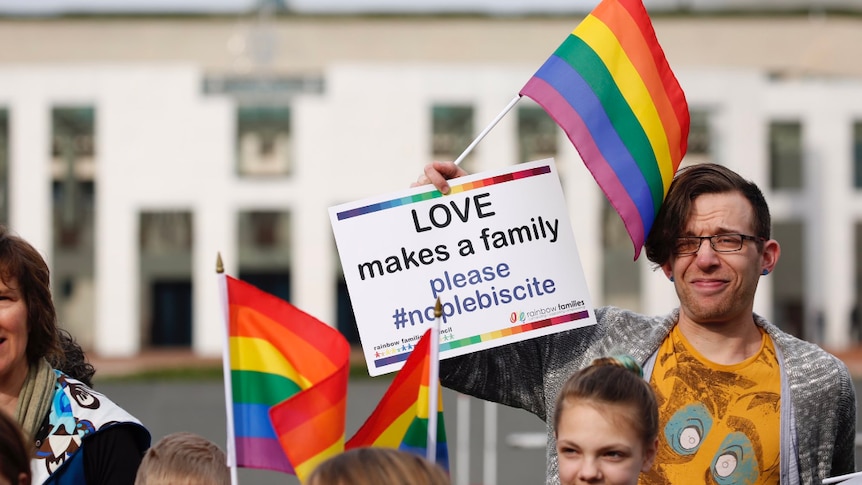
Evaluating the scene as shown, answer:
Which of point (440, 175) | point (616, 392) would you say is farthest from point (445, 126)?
point (616, 392)

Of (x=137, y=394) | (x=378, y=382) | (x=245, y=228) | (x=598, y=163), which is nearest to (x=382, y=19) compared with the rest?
(x=245, y=228)

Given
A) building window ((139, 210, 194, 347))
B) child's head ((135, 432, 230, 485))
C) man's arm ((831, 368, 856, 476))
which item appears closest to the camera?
child's head ((135, 432, 230, 485))

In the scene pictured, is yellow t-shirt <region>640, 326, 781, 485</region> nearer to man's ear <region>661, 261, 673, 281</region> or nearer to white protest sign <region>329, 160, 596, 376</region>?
man's ear <region>661, 261, 673, 281</region>

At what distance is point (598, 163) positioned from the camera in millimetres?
3816

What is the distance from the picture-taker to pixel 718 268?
3.33 meters

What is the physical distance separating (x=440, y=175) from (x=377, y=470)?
150 cm

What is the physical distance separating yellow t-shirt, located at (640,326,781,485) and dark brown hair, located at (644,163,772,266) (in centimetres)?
31

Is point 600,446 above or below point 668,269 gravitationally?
below

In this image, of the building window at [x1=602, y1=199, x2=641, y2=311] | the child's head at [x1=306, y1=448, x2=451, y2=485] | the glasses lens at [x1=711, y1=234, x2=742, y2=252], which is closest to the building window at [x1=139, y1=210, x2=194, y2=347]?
the building window at [x1=602, y1=199, x2=641, y2=311]

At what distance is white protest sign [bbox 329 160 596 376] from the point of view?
A: 363cm

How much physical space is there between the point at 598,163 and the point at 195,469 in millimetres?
1490

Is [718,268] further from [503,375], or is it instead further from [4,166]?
[4,166]

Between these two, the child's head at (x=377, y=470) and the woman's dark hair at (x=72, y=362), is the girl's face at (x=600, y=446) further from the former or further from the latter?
the woman's dark hair at (x=72, y=362)

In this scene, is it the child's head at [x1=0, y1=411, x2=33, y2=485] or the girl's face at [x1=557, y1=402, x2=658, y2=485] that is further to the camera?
the girl's face at [x1=557, y1=402, x2=658, y2=485]
